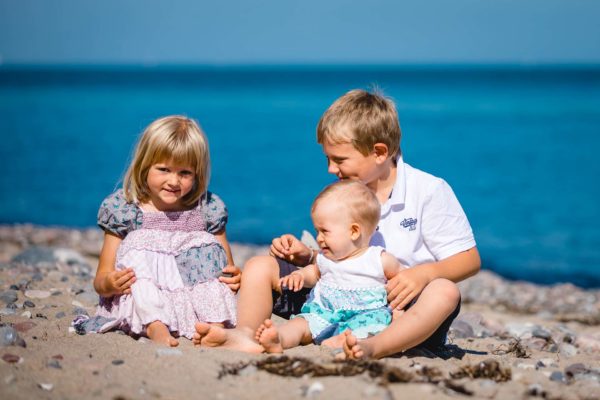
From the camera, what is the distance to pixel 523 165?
24.7 meters

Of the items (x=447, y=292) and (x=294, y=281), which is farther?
(x=294, y=281)

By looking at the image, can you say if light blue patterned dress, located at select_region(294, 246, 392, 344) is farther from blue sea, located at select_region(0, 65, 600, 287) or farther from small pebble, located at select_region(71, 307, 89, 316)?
small pebble, located at select_region(71, 307, 89, 316)

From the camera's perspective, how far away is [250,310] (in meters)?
4.57

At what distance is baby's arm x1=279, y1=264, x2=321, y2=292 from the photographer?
15.2ft

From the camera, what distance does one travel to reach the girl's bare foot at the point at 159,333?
4461 mm

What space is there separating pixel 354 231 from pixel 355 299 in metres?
0.41

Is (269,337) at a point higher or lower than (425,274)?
lower

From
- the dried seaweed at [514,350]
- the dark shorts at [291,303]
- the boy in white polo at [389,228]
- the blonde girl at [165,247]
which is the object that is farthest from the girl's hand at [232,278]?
the dried seaweed at [514,350]

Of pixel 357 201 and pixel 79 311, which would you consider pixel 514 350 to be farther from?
pixel 79 311

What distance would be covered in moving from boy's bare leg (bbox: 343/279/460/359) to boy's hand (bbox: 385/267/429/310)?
0.06 metres

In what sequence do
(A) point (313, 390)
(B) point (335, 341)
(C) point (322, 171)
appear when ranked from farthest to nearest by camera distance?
(C) point (322, 171) → (B) point (335, 341) → (A) point (313, 390)

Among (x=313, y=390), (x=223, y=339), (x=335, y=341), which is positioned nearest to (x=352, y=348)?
(x=335, y=341)

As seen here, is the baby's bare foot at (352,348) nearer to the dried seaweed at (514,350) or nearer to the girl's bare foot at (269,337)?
the girl's bare foot at (269,337)

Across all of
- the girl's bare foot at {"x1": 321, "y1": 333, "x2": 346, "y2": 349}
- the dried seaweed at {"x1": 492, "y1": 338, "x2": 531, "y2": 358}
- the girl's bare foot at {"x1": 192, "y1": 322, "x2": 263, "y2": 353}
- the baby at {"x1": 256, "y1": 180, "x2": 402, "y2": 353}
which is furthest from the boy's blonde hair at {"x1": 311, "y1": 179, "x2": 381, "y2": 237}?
the dried seaweed at {"x1": 492, "y1": 338, "x2": 531, "y2": 358}
